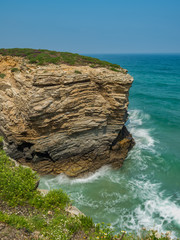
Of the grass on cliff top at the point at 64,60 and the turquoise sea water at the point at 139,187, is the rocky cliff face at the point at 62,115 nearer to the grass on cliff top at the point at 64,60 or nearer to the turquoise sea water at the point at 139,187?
the grass on cliff top at the point at 64,60

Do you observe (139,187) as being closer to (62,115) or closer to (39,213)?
(62,115)

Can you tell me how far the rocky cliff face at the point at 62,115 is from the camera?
18.3m

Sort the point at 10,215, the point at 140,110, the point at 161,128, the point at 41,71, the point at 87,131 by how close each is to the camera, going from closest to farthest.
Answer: the point at 10,215, the point at 41,71, the point at 87,131, the point at 161,128, the point at 140,110

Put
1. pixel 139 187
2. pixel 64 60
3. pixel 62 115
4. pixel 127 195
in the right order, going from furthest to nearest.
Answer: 1. pixel 64 60
2. pixel 139 187
3. pixel 62 115
4. pixel 127 195

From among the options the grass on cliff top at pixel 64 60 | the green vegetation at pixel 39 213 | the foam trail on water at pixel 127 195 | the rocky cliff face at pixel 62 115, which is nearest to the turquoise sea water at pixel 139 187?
the foam trail on water at pixel 127 195

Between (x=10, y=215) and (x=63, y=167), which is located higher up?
(x=10, y=215)

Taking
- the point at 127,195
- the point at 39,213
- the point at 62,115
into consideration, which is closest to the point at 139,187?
the point at 127,195

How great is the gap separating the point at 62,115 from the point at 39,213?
10191 millimetres

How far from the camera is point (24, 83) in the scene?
1909 centimetres

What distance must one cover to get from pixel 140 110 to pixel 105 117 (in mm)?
21224

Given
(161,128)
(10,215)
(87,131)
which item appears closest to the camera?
(10,215)

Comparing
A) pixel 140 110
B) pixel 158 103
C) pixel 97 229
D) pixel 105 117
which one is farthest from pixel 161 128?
pixel 97 229

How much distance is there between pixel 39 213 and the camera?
1022 cm

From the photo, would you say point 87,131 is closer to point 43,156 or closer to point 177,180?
point 43,156
